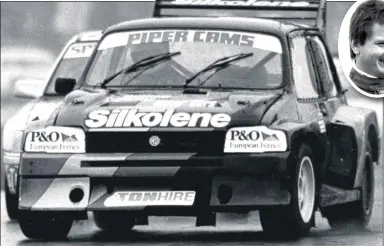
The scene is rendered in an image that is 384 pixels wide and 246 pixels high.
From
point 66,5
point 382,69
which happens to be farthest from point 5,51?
point 382,69

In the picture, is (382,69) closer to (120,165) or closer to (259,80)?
(120,165)

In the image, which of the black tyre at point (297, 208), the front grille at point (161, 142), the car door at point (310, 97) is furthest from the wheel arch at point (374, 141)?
the front grille at point (161, 142)

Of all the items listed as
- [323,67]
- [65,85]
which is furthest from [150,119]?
[323,67]

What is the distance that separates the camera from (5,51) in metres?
24.1

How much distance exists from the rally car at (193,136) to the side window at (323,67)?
279mm

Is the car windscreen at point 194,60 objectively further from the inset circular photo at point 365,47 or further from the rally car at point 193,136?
the inset circular photo at point 365,47

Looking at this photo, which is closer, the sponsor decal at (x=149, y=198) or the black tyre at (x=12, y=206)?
the sponsor decal at (x=149, y=198)

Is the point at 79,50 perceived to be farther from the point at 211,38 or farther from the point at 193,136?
the point at 193,136

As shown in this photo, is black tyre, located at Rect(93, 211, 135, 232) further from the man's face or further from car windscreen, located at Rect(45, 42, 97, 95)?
the man's face

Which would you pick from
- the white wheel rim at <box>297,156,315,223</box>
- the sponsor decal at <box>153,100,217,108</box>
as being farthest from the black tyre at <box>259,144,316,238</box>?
the sponsor decal at <box>153,100,217,108</box>

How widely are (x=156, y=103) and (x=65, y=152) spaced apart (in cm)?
70

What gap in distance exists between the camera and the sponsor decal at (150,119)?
402 inches

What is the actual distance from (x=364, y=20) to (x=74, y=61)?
959 cm

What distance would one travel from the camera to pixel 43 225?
10828 mm
